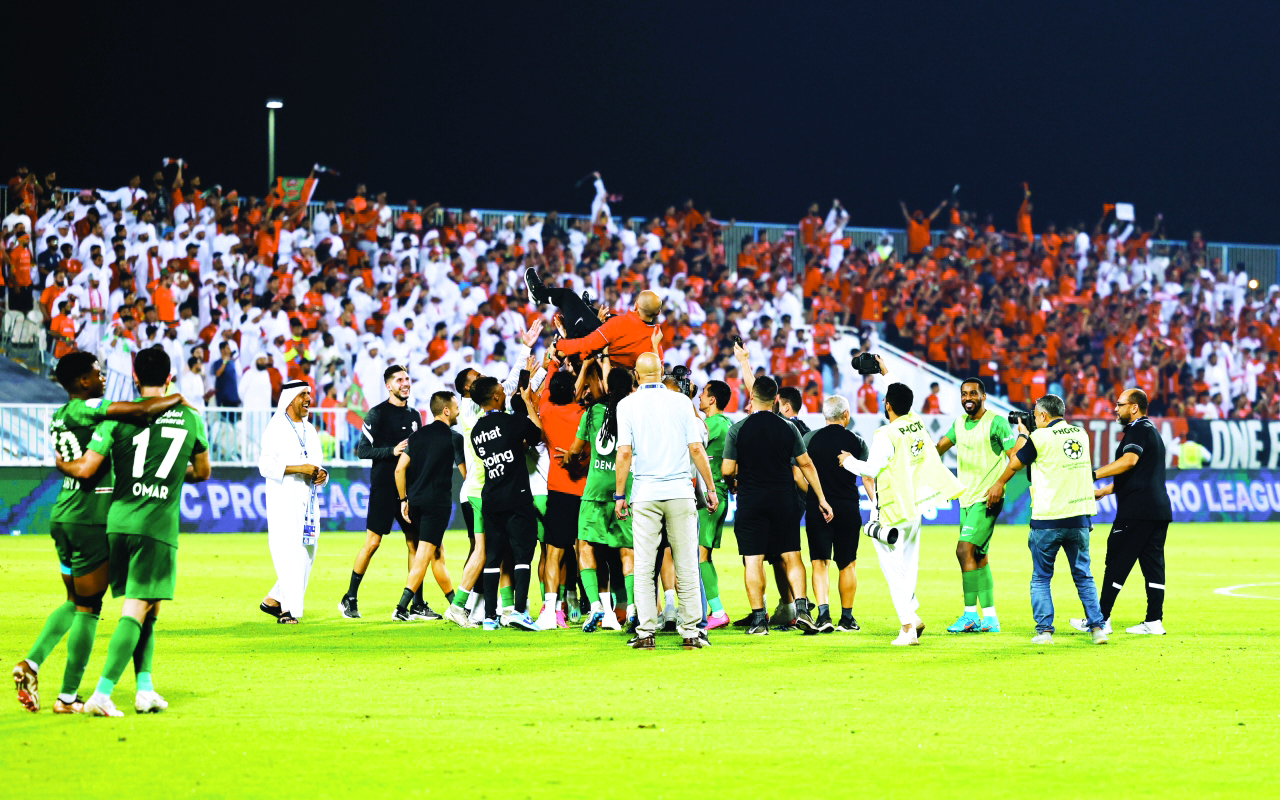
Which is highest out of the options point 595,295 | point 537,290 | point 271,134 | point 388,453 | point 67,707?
point 271,134

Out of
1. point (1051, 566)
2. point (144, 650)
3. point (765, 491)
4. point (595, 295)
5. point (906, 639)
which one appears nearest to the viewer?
point (144, 650)

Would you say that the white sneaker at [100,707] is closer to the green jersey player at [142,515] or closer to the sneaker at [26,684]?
the green jersey player at [142,515]

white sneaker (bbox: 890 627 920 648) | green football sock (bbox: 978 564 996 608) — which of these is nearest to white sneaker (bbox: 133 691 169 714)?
white sneaker (bbox: 890 627 920 648)

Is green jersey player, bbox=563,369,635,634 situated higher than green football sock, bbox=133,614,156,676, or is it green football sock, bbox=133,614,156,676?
green jersey player, bbox=563,369,635,634

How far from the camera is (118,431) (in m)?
7.84

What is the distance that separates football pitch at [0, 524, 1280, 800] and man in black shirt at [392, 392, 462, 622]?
526 millimetres

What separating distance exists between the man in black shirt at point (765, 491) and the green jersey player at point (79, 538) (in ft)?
18.5

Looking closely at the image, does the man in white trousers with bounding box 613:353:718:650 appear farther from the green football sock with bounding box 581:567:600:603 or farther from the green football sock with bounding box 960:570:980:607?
the green football sock with bounding box 960:570:980:607

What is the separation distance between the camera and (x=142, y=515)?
7.82m

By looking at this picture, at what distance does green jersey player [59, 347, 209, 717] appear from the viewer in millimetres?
7777

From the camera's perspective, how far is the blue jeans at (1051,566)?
1168 cm

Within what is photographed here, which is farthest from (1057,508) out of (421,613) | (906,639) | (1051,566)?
(421,613)

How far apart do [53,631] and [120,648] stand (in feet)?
2.02

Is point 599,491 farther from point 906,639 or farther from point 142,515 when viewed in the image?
point 142,515
